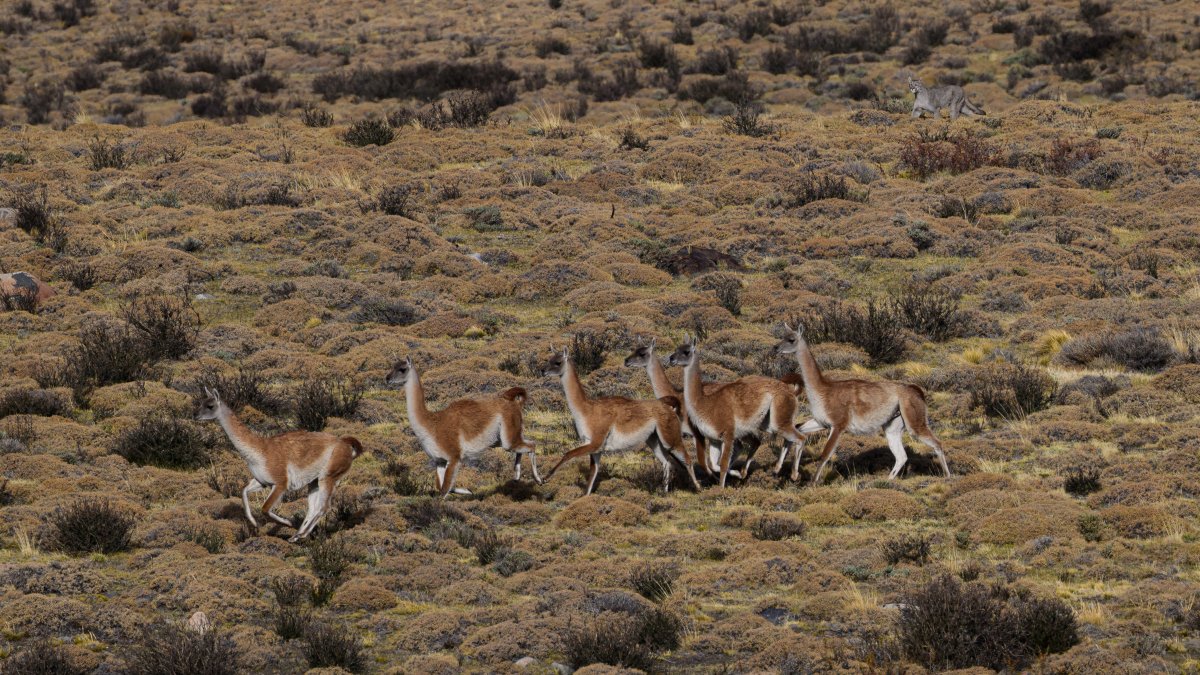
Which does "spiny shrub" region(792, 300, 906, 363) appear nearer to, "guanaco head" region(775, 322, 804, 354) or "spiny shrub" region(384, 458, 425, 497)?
"guanaco head" region(775, 322, 804, 354)

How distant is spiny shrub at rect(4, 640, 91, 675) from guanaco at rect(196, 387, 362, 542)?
2.51 m

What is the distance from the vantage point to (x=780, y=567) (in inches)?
469

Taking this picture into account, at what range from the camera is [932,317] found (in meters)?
20.5

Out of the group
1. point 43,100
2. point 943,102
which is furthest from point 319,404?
point 43,100

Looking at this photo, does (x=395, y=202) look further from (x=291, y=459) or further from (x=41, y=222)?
(x=291, y=459)

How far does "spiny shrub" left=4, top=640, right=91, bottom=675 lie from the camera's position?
31.4 ft

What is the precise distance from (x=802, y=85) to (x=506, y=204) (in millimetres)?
17944

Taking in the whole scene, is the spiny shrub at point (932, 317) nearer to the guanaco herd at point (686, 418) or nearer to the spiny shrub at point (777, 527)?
the guanaco herd at point (686, 418)

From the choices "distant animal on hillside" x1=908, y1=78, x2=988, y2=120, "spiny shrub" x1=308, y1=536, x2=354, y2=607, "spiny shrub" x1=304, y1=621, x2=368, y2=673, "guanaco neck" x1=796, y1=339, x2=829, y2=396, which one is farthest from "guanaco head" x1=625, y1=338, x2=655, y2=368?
"distant animal on hillside" x1=908, y1=78, x2=988, y2=120

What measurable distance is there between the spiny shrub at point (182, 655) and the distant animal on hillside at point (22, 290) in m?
13.3

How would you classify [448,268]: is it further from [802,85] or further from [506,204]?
[802,85]

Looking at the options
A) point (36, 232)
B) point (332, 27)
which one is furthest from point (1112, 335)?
point (332, 27)

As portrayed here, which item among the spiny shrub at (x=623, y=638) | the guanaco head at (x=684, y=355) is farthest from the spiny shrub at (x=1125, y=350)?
the spiny shrub at (x=623, y=638)

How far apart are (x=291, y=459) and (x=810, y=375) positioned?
17.8 feet
